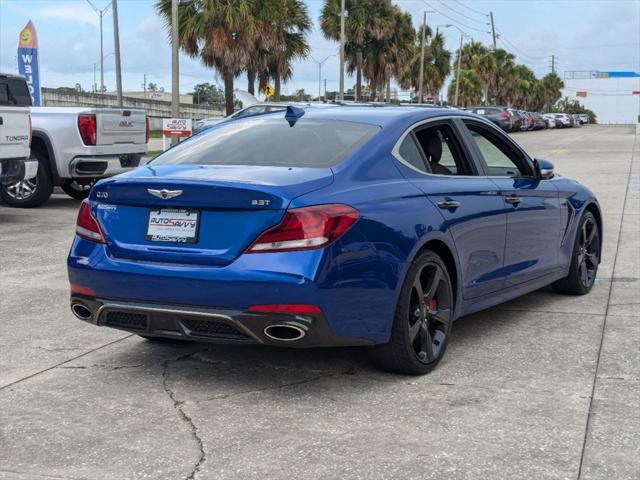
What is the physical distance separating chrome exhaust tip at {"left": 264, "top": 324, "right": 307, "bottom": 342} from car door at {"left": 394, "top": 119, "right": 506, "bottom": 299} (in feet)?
4.00

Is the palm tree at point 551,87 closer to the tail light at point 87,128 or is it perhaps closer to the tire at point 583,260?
the tail light at point 87,128

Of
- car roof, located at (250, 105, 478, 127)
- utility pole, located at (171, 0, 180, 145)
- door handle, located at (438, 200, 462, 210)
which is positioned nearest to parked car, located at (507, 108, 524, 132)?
utility pole, located at (171, 0, 180, 145)

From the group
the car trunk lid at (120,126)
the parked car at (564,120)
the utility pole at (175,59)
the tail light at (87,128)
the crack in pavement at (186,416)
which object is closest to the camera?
the crack in pavement at (186,416)

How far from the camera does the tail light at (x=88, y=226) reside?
197 inches

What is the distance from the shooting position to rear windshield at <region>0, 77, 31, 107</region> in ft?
40.5

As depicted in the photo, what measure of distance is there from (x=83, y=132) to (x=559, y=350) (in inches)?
376

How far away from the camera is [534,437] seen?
422 centimetres

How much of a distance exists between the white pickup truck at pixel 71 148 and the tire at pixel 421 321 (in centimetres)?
930

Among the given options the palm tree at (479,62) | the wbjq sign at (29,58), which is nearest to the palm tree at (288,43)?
the wbjq sign at (29,58)

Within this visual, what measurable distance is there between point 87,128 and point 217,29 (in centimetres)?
2283

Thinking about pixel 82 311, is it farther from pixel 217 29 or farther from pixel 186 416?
pixel 217 29

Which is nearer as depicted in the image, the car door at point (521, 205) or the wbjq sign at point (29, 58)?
the car door at point (521, 205)

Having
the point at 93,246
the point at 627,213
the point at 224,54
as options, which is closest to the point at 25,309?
the point at 93,246

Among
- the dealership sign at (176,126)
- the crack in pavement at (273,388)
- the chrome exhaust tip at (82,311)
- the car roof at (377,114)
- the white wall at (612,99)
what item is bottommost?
the white wall at (612,99)
